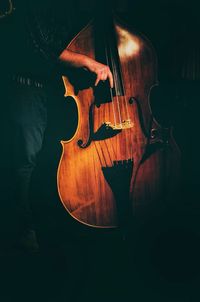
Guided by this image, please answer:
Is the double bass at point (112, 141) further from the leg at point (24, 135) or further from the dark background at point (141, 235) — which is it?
the leg at point (24, 135)

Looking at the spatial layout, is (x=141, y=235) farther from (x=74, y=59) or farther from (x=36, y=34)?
(x=36, y=34)

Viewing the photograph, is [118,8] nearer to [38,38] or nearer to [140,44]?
[140,44]

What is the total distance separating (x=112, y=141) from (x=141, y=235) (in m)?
0.46

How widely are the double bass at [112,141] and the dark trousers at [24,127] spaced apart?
0.27 m

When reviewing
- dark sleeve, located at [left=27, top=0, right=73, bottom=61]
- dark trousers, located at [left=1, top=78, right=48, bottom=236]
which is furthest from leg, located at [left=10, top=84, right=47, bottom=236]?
dark sleeve, located at [left=27, top=0, right=73, bottom=61]

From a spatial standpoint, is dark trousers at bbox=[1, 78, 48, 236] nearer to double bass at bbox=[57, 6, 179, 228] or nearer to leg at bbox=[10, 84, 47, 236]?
leg at bbox=[10, 84, 47, 236]

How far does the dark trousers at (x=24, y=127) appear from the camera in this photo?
1654mm

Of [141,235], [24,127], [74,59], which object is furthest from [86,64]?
[141,235]

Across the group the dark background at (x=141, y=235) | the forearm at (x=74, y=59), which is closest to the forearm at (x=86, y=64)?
the forearm at (x=74, y=59)

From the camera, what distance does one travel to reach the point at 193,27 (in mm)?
1802

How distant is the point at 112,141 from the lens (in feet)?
4.98

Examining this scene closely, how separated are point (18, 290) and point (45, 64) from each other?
0.99 m

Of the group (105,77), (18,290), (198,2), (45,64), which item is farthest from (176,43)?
(18,290)

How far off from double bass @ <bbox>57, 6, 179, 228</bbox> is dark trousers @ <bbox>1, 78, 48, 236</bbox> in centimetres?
27
